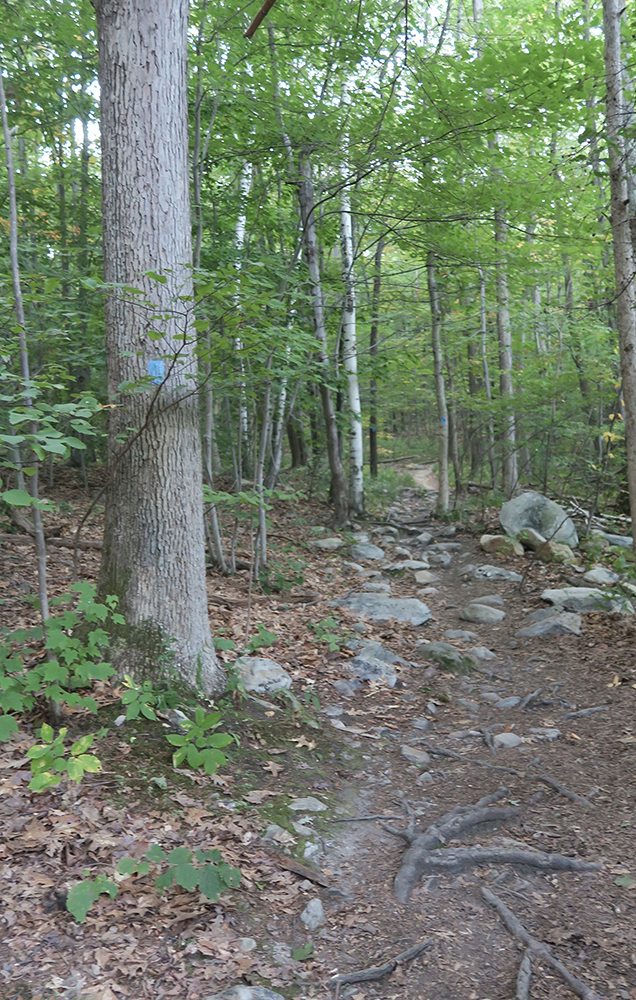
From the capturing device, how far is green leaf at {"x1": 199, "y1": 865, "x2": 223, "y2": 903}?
2504 millimetres

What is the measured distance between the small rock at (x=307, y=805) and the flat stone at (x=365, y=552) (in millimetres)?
6660

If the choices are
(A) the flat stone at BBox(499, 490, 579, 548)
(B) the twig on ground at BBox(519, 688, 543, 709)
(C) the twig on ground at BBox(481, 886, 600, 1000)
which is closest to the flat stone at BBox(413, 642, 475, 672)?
(B) the twig on ground at BBox(519, 688, 543, 709)

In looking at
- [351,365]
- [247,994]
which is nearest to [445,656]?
[247,994]

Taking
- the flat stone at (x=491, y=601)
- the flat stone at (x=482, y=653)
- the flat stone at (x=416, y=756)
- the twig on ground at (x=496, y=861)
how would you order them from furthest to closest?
the flat stone at (x=491, y=601)
the flat stone at (x=482, y=653)
the flat stone at (x=416, y=756)
the twig on ground at (x=496, y=861)

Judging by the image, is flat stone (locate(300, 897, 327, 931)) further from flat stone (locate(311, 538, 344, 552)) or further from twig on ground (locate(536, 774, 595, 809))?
flat stone (locate(311, 538, 344, 552))

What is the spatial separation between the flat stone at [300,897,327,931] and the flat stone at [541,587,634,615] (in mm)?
4964

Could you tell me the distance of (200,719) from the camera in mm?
3238

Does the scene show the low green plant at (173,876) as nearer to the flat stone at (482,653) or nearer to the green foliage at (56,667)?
the green foliage at (56,667)

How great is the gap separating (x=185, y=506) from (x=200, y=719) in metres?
1.27

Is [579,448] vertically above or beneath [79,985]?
above

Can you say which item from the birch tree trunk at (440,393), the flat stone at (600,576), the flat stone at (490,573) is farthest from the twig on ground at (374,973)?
the birch tree trunk at (440,393)

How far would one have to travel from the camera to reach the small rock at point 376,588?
8.34m

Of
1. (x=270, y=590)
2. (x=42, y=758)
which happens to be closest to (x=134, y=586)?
(x=42, y=758)

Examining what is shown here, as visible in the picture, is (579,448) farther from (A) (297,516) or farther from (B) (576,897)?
(B) (576,897)
